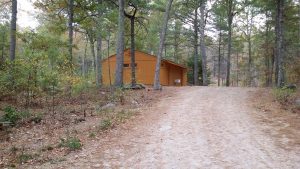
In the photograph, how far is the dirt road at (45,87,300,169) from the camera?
265 inches

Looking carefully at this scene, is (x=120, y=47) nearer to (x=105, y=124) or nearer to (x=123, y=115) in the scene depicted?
(x=123, y=115)

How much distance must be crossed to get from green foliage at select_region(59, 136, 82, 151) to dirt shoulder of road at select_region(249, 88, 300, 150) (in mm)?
4834

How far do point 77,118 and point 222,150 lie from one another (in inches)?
220

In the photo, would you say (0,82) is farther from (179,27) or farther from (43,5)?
(179,27)

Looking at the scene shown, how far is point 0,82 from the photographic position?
39.2 ft

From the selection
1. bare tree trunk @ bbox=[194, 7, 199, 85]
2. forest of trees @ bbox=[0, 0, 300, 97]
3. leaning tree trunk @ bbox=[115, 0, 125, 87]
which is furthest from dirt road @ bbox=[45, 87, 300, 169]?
bare tree trunk @ bbox=[194, 7, 199, 85]

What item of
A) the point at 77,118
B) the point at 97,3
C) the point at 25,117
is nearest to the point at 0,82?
the point at 25,117

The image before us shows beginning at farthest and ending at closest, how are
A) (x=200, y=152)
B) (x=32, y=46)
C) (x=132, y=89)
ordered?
(x=132, y=89)
(x=32, y=46)
(x=200, y=152)

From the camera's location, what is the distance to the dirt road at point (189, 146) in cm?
673

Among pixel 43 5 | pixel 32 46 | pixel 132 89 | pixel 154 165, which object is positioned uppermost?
pixel 43 5

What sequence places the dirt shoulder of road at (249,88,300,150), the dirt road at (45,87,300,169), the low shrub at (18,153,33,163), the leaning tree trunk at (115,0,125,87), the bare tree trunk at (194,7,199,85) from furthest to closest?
the bare tree trunk at (194,7,199,85)
the leaning tree trunk at (115,0,125,87)
the dirt shoulder of road at (249,88,300,150)
the low shrub at (18,153,33,163)
the dirt road at (45,87,300,169)

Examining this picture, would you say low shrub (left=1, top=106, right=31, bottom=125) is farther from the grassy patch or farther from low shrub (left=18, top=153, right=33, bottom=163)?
low shrub (left=18, top=153, right=33, bottom=163)

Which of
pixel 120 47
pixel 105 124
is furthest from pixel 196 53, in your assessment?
pixel 105 124

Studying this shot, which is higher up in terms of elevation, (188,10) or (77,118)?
(188,10)
